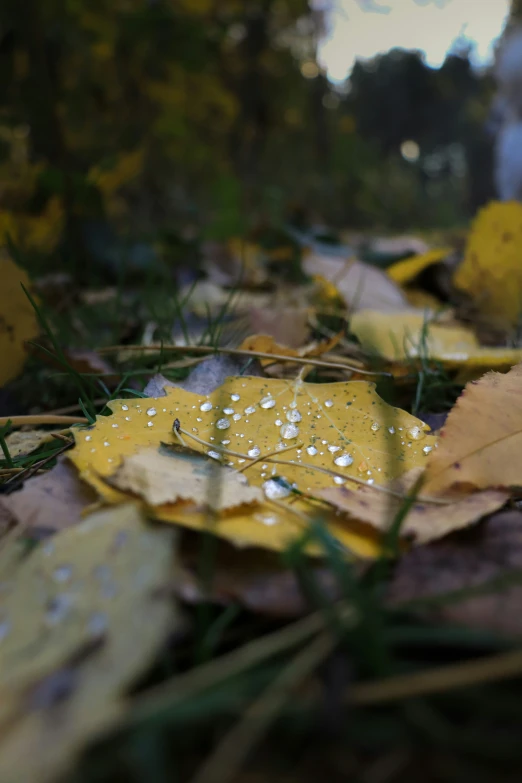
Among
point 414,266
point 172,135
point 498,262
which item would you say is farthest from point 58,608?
point 172,135

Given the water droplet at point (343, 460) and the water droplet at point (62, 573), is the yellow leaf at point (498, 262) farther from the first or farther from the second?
the water droplet at point (62, 573)

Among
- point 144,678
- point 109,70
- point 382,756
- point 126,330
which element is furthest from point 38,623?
point 109,70

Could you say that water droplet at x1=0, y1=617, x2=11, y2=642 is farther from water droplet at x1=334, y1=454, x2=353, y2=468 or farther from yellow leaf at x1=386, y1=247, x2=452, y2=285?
yellow leaf at x1=386, y1=247, x2=452, y2=285

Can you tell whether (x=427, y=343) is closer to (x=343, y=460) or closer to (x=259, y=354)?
(x=259, y=354)

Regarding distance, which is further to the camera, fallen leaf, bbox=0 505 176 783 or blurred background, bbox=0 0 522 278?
blurred background, bbox=0 0 522 278

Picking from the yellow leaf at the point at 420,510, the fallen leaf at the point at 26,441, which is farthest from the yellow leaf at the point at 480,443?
the fallen leaf at the point at 26,441

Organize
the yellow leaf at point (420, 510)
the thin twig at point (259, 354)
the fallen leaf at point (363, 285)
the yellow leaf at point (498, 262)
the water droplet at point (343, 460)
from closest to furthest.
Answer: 1. the yellow leaf at point (420, 510)
2. the water droplet at point (343, 460)
3. the thin twig at point (259, 354)
4. the yellow leaf at point (498, 262)
5. the fallen leaf at point (363, 285)

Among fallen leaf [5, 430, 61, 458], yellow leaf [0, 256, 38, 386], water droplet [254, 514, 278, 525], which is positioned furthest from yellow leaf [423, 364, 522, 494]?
yellow leaf [0, 256, 38, 386]

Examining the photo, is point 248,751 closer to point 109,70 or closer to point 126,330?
point 126,330
